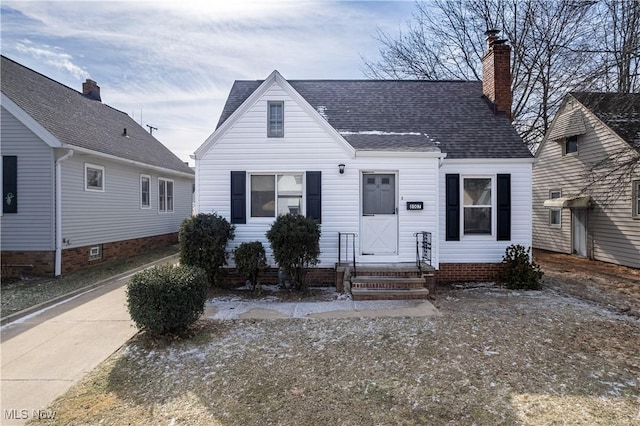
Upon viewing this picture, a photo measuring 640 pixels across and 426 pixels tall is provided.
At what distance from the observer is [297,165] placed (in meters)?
8.45

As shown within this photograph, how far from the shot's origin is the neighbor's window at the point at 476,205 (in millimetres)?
9188

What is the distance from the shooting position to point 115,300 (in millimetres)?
7441

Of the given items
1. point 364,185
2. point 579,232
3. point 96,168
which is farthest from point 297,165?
point 579,232

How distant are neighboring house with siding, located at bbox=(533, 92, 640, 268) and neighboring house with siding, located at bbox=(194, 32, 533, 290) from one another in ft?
11.3

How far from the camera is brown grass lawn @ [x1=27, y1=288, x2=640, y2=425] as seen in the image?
3.43 metres

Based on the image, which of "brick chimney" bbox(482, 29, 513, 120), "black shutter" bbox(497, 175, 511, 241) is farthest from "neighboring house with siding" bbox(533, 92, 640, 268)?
"black shutter" bbox(497, 175, 511, 241)

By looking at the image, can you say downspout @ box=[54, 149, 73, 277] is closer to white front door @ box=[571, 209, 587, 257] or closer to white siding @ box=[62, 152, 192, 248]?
white siding @ box=[62, 152, 192, 248]

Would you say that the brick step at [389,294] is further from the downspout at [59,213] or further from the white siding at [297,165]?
the downspout at [59,213]

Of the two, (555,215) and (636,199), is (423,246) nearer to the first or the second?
(636,199)

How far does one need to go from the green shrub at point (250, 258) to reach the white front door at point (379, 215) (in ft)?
8.13

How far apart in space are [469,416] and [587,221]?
13.5m

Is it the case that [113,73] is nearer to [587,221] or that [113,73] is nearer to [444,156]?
[444,156]

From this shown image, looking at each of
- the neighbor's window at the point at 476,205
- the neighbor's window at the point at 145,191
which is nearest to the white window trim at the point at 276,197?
the neighbor's window at the point at 476,205

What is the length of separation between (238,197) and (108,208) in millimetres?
6107
